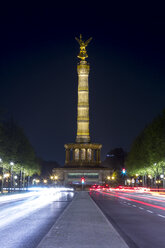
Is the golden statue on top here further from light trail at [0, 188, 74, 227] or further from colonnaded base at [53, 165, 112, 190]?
light trail at [0, 188, 74, 227]

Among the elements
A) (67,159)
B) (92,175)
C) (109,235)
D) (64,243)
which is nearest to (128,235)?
(109,235)

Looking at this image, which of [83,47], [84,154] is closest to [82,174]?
[84,154]

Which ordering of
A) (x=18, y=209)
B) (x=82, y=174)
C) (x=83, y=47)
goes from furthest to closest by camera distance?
(x=83, y=47)
(x=82, y=174)
(x=18, y=209)

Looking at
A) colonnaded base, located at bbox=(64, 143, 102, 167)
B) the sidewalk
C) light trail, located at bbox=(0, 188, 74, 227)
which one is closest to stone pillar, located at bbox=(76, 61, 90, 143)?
colonnaded base, located at bbox=(64, 143, 102, 167)

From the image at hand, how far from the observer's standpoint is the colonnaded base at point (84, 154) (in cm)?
14541

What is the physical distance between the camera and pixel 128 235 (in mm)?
14766

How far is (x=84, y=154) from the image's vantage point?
148 metres

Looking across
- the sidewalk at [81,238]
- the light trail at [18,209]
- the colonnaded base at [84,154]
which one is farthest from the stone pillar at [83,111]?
the sidewalk at [81,238]

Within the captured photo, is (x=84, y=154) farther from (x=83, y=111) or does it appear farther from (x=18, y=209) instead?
(x=18, y=209)

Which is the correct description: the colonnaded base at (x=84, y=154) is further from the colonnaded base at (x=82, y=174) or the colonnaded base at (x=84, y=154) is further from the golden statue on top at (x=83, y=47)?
the golden statue on top at (x=83, y=47)

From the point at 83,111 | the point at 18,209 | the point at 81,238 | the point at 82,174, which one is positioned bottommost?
the point at 18,209

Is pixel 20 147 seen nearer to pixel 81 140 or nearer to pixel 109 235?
pixel 81 140

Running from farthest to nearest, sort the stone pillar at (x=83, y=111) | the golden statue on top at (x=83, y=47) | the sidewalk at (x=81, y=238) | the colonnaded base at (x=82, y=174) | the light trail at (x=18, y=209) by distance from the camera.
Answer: the golden statue on top at (x=83, y=47), the stone pillar at (x=83, y=111), the colonnaded base at (x=82, y=174), the light trail at (x=18, y=209), the sidewalk at (x=81, y=238)

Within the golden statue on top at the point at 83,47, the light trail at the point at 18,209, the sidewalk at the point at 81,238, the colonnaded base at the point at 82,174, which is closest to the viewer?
the sidewalk at the point at 81,238
